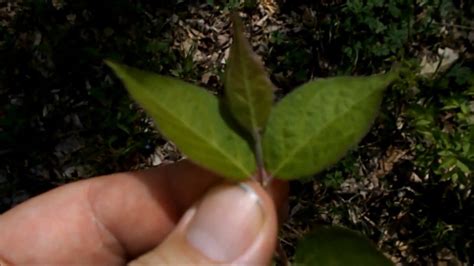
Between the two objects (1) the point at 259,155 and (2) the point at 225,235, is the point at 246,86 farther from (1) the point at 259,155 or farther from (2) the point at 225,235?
(2) the point at 225,235

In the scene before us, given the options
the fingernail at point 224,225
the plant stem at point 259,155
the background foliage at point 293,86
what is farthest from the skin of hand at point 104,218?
the background foliage at point 293,86

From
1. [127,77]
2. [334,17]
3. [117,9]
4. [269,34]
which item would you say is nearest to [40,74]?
[117,9]

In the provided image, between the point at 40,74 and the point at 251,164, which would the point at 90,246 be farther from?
the point at 40,74

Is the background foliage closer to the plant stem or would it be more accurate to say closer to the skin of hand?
the skin of hand

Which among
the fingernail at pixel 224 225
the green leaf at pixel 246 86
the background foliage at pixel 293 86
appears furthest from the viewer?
the background foliage at pixel 293 86

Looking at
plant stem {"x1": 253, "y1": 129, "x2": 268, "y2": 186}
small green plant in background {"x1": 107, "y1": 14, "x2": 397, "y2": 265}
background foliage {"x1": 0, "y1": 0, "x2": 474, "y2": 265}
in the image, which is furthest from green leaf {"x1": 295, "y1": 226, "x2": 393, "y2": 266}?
background foliage {"x1": 0, "y1": 0, "x2": 474, "y2": 265}

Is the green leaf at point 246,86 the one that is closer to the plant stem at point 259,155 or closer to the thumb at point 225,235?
the plant stem at point 259,155
